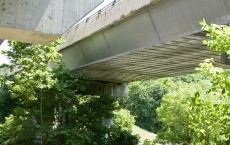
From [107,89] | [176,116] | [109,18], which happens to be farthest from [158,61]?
[107,89]

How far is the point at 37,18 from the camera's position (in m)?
5.74

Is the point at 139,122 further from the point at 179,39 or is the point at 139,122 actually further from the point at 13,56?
the point at 179,39

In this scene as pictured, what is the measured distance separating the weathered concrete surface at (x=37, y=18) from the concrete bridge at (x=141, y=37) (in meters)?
0.03

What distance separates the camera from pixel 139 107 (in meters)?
56.9

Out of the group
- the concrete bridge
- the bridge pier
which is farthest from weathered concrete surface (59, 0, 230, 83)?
the bridge pier

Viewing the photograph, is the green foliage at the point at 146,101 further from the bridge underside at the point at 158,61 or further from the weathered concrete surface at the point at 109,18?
the weathered concrete surface at the point at 109,18

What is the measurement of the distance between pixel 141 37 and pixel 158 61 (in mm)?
2558

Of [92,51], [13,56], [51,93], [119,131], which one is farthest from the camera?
[119,131]

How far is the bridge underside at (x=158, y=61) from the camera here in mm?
10750

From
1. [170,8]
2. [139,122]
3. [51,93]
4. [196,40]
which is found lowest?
[139,122]

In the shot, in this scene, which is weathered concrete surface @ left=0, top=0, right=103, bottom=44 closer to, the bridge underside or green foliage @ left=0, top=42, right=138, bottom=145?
the bridge underside

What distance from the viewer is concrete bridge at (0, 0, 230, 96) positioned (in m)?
8.81

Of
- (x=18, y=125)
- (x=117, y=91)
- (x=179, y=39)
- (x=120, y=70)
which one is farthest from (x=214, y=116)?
(x=117, y=91)

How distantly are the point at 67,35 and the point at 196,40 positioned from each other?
27.6 feet
